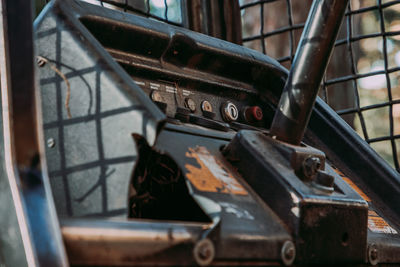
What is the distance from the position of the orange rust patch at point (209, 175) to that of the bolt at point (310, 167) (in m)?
0.12

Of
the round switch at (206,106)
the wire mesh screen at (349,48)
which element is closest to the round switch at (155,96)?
the round switch at (206,106)

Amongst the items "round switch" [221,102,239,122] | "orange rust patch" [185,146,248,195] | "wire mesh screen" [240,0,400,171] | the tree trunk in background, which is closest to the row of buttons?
"round switch" [221,102,239,122]

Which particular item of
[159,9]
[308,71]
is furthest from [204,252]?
[159,9]

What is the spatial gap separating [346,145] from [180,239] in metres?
0.84

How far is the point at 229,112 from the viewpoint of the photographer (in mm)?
1364

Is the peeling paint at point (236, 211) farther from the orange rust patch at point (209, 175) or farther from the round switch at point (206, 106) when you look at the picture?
the round switch at point (206, 106)

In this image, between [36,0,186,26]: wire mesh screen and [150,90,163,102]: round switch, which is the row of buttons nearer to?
[150,90,163,102]: round switch

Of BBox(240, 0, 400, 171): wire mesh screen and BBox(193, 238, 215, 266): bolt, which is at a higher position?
BBox(240, 0, 400, 171): wire mesh screen

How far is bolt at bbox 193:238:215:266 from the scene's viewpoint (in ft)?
2.56

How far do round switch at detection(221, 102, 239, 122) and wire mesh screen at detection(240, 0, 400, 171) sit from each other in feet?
2.10

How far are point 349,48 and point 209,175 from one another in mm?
1181

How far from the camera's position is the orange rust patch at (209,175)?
942mm

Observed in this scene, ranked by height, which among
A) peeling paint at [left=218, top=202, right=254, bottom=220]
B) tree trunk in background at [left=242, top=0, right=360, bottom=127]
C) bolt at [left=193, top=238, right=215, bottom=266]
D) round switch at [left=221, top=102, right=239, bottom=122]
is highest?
tree trunk in background at [left=242, top=0, right=360, bottom=127]

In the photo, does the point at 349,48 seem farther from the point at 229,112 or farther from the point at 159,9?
the point at 229,112
